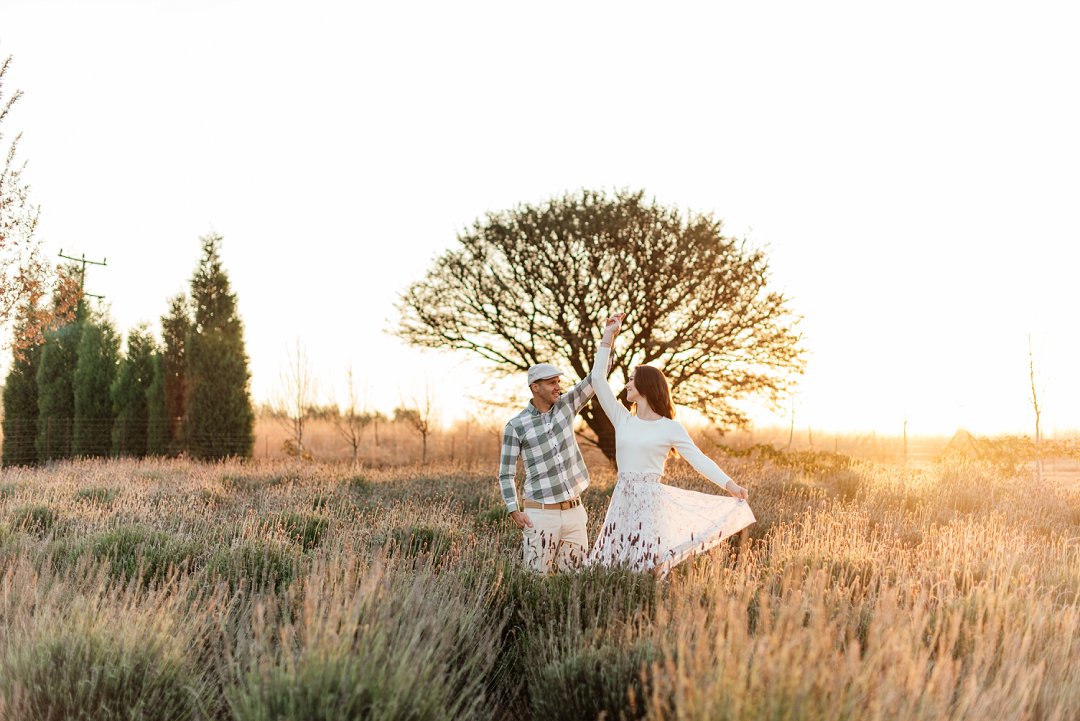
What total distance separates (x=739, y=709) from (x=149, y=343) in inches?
1054

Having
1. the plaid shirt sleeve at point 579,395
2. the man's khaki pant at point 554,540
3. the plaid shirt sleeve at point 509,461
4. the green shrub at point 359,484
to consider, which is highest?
the plaid shirt sleeve at point 579,395

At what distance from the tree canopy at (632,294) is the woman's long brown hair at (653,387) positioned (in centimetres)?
1233

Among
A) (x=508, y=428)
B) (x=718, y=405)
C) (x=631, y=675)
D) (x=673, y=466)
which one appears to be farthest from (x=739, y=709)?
(x=718, y=405)

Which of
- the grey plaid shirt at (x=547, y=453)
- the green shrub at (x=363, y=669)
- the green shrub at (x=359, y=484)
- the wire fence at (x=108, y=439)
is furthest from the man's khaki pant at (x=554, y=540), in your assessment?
the wire fence at (x=108, y=439)

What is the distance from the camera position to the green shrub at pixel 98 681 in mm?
3914

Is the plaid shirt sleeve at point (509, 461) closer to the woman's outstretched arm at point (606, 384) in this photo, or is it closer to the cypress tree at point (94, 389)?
the woman's outstretched arm at point (606, 384)

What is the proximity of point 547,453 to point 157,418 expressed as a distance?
2197cm

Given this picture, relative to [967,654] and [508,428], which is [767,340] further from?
[967,654]

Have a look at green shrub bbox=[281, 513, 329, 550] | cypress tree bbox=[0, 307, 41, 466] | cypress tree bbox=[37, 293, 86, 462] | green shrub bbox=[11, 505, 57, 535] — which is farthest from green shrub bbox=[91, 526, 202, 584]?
cypress tree bbox=[0, 307, 41, 466]

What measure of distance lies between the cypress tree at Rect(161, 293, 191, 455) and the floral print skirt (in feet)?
69.6

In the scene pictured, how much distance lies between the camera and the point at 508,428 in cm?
615

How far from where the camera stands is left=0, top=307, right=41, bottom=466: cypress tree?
27.3 meters

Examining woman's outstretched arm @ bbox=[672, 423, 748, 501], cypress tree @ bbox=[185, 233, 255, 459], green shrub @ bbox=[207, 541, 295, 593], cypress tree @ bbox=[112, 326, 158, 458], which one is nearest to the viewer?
woman's outstretched arm @ bbox=[672, 423, 748, 501]

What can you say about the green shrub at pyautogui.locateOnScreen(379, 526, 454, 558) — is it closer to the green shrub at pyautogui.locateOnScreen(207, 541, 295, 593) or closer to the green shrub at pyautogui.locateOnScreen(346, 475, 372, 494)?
the green shrub at pyautogui.locateOnScreen(207, 541, 295, 593)
